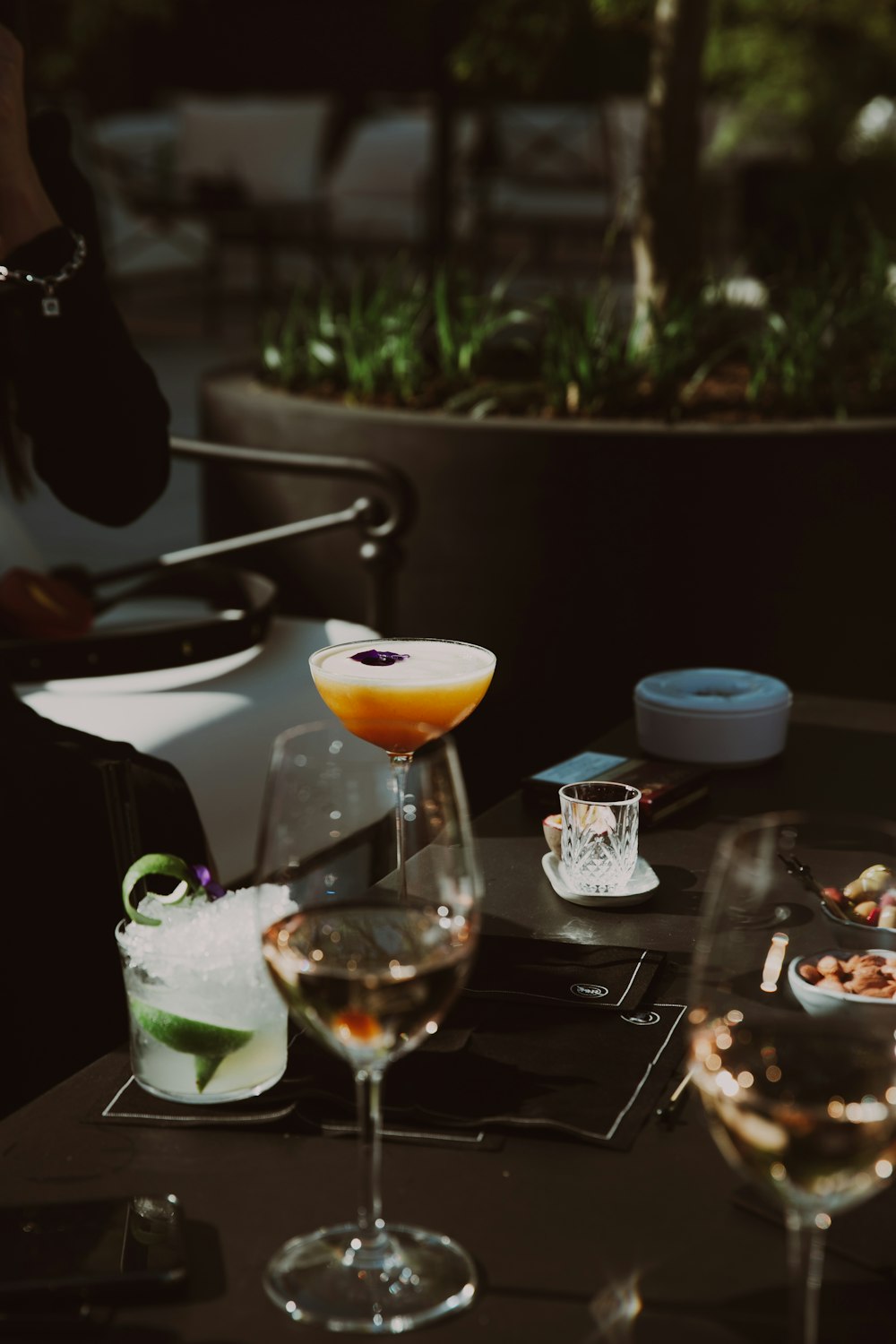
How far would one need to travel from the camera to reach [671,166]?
12.8 feet

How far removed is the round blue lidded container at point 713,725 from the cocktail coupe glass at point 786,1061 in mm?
833

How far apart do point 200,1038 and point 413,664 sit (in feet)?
1.49

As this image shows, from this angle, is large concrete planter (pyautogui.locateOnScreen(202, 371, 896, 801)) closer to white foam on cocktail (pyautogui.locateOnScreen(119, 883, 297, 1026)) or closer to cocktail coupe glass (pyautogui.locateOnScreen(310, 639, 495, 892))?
cocktail coupe glass (pyautogui.locateOnScreen(310, 639, 495, 892))

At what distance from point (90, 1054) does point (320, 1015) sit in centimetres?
110

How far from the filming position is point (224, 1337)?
2.58 feet

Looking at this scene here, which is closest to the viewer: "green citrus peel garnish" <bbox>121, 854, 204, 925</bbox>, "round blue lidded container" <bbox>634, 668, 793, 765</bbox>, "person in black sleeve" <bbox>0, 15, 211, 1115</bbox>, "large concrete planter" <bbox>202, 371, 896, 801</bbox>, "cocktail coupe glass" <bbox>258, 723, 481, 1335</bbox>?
"cocktail coupe glass" <bbox>258, 723, 481, 1335</bbox>

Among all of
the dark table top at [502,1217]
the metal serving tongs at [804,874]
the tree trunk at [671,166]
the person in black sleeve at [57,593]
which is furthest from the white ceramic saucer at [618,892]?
the tree trunk at [671,166]

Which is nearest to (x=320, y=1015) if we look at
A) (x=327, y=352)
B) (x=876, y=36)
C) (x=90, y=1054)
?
(x=90, y=1054)

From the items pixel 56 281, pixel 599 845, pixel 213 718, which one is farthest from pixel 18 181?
pixel 599 845

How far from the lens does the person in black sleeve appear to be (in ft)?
5.91

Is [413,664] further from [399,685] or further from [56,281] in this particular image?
[56,281]

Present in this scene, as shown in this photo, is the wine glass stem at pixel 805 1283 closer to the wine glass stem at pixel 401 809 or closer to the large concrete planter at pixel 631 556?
the wine glass stem at pixel 401 809

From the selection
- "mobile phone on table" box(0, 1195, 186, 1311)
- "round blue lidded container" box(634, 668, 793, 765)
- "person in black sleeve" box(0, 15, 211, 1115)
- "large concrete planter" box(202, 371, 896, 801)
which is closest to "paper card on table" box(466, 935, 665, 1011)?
"mobile phone on table" box(0, 1195, 186, 1311)

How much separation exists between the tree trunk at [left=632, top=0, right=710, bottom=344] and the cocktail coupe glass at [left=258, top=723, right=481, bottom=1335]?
309 centimetres
